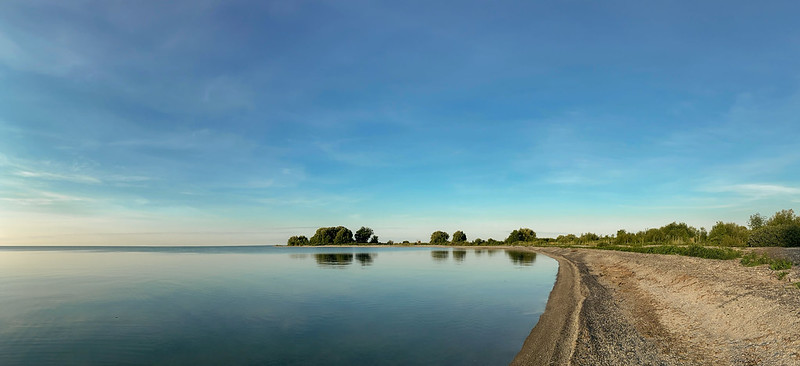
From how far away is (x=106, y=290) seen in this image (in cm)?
3038

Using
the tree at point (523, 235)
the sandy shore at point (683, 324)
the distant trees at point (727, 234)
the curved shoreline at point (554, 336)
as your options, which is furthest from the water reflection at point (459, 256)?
the tree at point (523, 235)

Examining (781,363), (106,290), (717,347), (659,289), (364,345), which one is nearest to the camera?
(781,363)

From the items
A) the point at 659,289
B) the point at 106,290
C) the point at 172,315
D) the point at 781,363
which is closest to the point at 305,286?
the point at 172,315

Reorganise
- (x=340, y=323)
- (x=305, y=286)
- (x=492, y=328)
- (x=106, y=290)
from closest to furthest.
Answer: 1. (x=492, y=328)
2. (x=340, y=323)
3. (x=106, y=290)
4. (x=305, y=286)

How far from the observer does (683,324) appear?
52.1 feet

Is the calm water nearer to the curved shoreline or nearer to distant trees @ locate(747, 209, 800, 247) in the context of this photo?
the curved shoreline

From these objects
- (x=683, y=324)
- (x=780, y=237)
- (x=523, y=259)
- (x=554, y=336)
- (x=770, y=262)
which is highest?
(x=780, y=237)

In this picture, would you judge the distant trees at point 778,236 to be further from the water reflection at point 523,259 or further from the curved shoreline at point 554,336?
the curved shoreline at point 554,336

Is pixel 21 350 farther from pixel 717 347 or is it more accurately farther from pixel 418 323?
pixel 717 347

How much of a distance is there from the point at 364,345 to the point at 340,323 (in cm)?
427

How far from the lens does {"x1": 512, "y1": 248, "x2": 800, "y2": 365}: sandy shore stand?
11.9 metres

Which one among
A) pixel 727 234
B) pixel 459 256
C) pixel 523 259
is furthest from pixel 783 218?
pixel 459 256

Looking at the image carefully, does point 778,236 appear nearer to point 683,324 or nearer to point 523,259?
point 523,259

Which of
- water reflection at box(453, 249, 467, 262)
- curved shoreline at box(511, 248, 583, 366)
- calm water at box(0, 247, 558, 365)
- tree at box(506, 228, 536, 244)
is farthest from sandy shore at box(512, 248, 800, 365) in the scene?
tree at box(506, 228, 536, 244)
